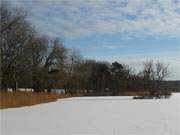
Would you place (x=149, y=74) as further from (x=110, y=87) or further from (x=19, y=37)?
(x=19, y=37)

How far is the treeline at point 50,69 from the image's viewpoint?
37.2 meters

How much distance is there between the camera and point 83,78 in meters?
76.2

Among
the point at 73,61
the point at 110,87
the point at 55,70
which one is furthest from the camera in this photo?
the point at 110,87

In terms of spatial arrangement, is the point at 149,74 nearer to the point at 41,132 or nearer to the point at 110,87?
the point at 110,87

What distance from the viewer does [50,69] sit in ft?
202

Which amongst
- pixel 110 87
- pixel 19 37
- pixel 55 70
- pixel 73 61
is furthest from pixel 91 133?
pixel 110 87

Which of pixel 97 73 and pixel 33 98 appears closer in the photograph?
pixel 33 98

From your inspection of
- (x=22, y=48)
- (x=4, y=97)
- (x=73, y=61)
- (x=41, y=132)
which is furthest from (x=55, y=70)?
(x=41, y=132)

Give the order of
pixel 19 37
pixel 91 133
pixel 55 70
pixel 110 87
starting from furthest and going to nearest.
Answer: pixel 110 87 < pixel 55 70 < pixel 19 37 < pixel 91 133

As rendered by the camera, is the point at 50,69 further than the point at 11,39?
Yes

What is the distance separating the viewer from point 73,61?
247 feet

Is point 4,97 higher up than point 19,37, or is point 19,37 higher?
point 19,37

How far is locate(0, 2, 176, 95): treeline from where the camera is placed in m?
37.2

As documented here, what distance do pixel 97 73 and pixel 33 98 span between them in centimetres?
5067
